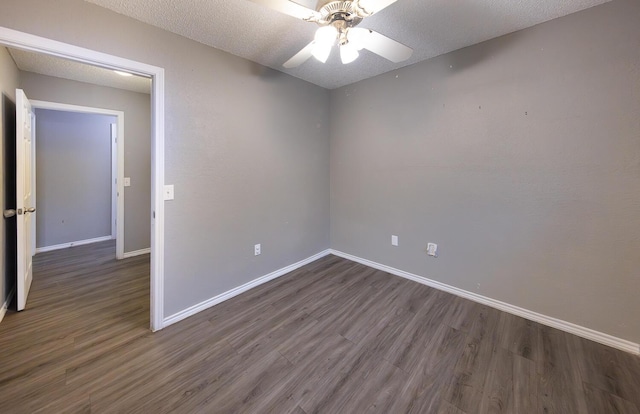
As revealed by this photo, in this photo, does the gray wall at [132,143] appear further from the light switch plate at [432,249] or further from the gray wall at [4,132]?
the light switch plate at [432,249]

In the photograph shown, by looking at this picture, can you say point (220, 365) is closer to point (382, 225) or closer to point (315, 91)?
point (382, 225)

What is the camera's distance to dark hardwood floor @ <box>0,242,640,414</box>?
1.39 m

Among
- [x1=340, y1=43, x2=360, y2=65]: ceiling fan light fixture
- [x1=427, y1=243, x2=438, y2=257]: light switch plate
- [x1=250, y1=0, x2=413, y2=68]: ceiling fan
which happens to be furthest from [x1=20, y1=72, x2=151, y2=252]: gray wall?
[x1=427, y1=243, x2=438, y2=257]: light switch plate

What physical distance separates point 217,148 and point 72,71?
2.15 metres

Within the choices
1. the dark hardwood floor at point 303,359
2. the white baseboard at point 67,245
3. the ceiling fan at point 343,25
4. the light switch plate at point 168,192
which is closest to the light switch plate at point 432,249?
the dark hardwood floor at point 303,359

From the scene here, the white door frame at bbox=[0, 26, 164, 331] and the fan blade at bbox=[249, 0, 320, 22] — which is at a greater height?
the fan blade at bbox=[249, 0, 320, 22]

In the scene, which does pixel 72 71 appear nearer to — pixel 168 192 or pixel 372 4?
pixel 168 192

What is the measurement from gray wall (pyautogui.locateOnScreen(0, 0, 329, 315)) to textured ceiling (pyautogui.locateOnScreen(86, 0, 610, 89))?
168 millimetres

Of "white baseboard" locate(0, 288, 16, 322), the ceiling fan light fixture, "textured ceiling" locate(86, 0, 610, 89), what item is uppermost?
"textured ceiling" locate(86, 0, 610, 89)

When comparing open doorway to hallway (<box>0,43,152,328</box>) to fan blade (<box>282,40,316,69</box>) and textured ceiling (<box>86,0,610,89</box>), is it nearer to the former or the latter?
textured ceiling (<box>86,0,610,89</box>)

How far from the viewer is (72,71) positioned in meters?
2.80

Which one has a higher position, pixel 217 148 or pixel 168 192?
pixel 217 148

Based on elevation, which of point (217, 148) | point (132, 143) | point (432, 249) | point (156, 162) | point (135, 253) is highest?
point (132, 143)

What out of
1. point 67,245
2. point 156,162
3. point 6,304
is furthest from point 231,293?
point 67,245
